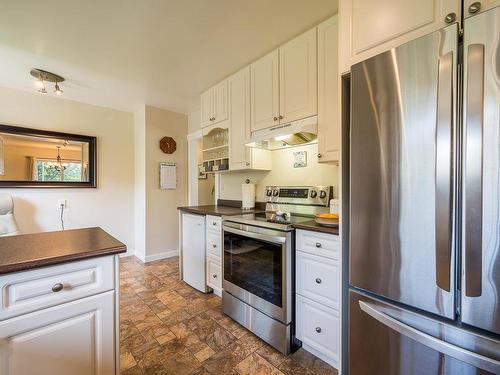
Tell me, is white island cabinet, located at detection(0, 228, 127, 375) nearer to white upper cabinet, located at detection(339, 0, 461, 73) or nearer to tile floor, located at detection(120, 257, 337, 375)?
tile floor, located at detection(120, 257, 337, 375)

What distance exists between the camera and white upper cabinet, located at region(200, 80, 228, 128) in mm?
2676

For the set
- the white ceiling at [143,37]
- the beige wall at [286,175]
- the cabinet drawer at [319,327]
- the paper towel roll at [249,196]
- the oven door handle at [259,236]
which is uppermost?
the white ceiling at [143,37]

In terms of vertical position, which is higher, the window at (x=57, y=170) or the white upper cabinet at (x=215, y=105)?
the white upper cabinet at (x=215, y=105)

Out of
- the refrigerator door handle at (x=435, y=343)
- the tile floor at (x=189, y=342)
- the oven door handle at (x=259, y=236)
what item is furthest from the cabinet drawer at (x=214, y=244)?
the refrigerator door handle at (x=435, y=343)

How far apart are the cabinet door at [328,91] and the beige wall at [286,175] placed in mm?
350

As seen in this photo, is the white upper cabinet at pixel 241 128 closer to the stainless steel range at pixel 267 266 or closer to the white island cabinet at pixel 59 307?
the stainless steel range at pixel 267 266

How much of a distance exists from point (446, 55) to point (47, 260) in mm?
1657

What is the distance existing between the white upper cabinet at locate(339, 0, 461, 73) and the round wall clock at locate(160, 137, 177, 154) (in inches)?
126

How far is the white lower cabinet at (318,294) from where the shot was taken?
56.4 inches

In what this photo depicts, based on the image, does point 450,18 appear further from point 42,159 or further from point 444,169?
point 42,159

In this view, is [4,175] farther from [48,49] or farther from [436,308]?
[436,308]

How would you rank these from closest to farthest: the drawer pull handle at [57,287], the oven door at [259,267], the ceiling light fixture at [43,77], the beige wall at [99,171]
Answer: the drawer pull handle at [57,287]
the oven door at [259,267]
the ceiling light fixture at [43,77]
the beige wall at [99,171]

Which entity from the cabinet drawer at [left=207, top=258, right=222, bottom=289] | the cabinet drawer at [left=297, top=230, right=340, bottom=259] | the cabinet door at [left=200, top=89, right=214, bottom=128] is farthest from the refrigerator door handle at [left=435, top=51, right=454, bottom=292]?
the cabinet door at [left=200, top=89, right=214, bottom=128]

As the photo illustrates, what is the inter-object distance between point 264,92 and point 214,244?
157 centimetres
